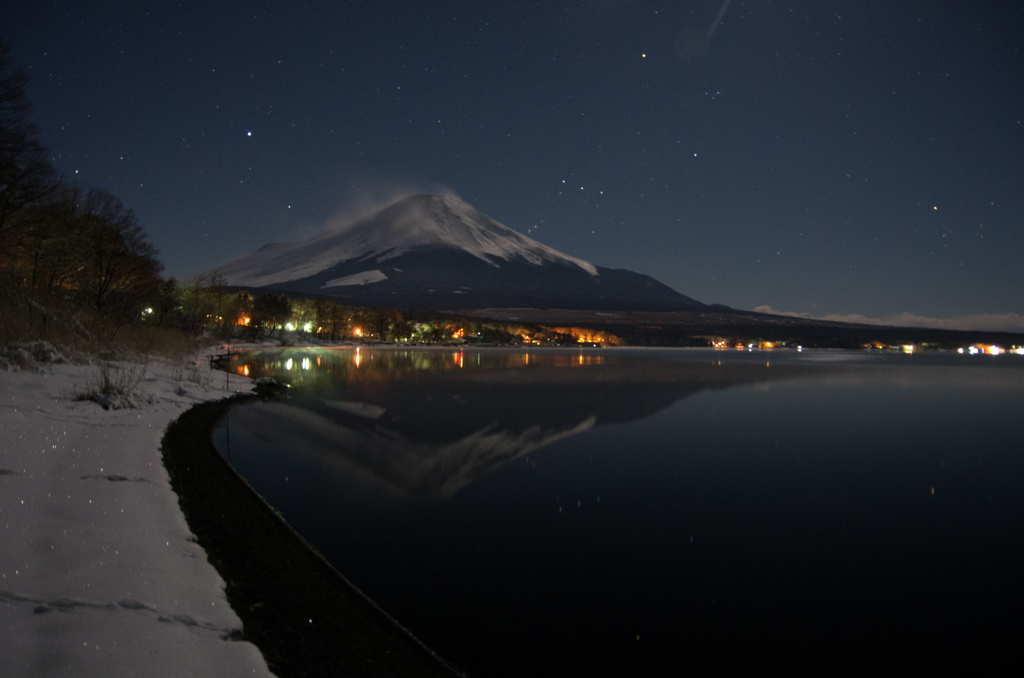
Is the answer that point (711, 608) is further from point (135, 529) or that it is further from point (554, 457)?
point (554, 457)

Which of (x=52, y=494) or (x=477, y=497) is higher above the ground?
(x=52, y=494)

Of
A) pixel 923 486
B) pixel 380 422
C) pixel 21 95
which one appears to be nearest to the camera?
pixel 923 486

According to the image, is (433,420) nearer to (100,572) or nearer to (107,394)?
(107,394)

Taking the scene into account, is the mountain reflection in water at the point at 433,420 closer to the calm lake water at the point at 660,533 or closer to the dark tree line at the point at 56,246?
the calm lake water at the point at 660,533

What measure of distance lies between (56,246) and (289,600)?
Answer: 24.1 metres

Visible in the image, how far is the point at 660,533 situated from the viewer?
5.79m

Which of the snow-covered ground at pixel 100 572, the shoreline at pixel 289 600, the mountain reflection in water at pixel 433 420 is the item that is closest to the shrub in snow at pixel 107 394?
the mountain reflection in water at pixel 433 420

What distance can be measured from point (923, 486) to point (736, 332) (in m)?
150

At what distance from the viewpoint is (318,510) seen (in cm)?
623

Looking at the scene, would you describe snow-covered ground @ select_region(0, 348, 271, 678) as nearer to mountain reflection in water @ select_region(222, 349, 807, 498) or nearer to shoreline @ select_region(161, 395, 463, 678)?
shoreline @ select_region(161, 395, 463, 678)

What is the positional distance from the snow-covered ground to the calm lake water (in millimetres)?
1322

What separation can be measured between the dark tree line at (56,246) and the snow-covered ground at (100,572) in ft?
29.0

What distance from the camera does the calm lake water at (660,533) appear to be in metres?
3.85

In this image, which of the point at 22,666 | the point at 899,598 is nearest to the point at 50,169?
the point at 22,666
